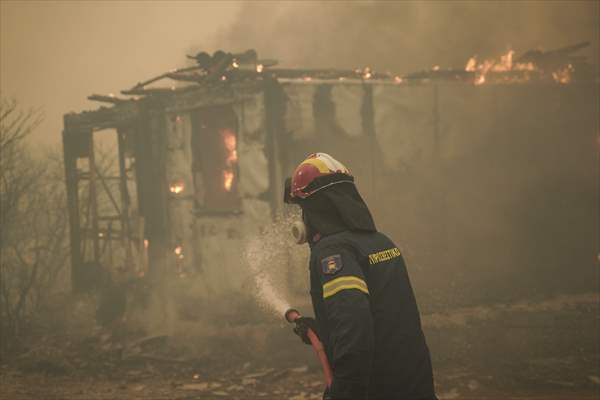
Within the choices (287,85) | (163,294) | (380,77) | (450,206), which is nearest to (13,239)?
(163,294)

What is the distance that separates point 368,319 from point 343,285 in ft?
0.61

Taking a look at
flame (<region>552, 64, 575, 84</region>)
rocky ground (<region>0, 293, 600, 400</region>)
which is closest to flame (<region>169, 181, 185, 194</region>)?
rocky ground (<region>0, 293, 600, 400</region>)

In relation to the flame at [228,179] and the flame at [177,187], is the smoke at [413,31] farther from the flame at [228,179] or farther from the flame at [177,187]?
the flame at [177,187]

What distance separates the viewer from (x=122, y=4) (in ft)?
138

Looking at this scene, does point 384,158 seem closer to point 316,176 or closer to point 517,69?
point 517,69

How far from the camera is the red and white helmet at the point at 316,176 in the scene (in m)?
2.89

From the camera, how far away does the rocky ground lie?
6.91 m

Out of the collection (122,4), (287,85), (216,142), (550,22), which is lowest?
(216,142)

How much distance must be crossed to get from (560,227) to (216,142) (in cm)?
828

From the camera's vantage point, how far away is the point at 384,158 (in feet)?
38.1

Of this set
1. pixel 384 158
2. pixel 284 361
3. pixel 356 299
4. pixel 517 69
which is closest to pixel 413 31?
pixel 517 69

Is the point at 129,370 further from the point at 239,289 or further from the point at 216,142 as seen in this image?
the point at 216,142

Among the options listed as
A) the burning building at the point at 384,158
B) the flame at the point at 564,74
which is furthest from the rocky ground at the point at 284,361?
the flame at the point at 564,74

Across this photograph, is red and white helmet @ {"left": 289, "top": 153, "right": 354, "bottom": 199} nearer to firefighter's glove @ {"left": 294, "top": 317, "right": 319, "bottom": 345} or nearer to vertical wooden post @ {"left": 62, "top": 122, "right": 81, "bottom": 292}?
firefighter's glove @ {"left": 294, "top": 317, "right": 319, "bottom": 345}
